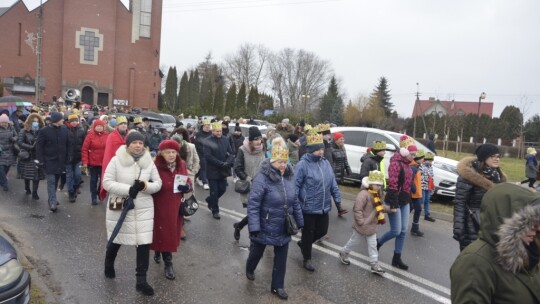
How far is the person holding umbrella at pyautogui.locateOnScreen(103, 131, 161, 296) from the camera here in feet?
15.8

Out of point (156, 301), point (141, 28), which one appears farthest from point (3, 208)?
point (141, 28)

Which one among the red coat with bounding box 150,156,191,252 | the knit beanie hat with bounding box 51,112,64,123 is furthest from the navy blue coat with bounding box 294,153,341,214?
the knit beanie hat with bounding box 51,112,64,123

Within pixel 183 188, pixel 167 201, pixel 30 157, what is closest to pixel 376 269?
pixel 183 188

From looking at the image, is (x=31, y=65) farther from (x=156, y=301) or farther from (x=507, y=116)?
(x=507, y=116)

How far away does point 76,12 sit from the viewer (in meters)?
46.1

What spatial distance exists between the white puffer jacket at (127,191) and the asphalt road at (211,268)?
0.69 m

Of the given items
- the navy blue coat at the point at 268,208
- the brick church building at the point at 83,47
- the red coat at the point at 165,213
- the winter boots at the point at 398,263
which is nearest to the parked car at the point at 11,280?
the red coat at the point at 165,213

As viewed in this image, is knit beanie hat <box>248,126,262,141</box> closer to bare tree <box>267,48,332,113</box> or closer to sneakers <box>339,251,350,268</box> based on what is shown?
sneakers <box>339,251,350,268</box>

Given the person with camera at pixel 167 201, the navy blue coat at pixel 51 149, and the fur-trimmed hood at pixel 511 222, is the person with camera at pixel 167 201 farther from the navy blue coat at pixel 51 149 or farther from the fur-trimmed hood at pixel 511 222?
the navy blue coat at pixel 51 149

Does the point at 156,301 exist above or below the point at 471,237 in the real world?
below

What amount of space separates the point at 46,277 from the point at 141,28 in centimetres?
4857

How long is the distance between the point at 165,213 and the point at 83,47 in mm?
47090

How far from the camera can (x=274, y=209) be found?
16.6 ft

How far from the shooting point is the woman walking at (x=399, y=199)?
621 cm
